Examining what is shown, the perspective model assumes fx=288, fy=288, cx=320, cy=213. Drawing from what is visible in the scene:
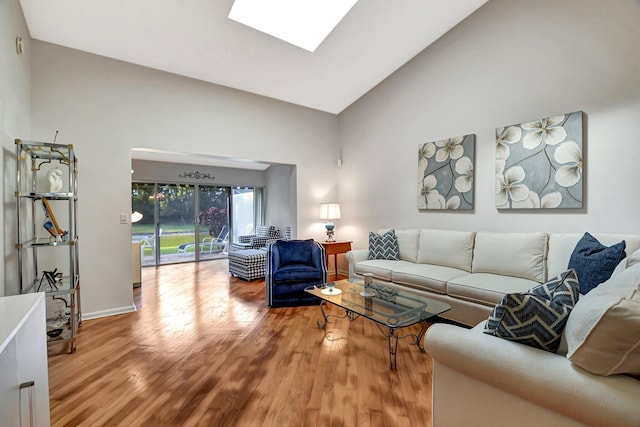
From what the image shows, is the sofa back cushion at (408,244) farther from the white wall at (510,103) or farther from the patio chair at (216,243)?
the patio chair at (216,243)

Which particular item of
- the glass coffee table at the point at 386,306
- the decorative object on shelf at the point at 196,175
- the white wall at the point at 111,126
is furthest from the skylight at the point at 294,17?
the decorative object on shelf at the point at 196,175

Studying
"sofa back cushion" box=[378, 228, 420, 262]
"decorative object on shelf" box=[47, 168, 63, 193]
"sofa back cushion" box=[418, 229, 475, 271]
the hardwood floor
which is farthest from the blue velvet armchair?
"decorative object on shelf" box=[47, 168, 63, 193]

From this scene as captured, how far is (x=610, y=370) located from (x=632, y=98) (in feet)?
9.01

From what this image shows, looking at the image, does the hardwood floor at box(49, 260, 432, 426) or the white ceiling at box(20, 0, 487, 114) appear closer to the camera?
the hardwood floor at box(49, 260, 432, 426)

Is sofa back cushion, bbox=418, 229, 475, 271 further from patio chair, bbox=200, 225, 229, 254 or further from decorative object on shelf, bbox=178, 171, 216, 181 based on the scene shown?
decorative object on shelf, bbox=178, 171, 216, 181

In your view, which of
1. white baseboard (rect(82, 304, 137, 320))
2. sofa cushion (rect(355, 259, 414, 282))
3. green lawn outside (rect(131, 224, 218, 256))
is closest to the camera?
white baseboard (rect(82, 304, 137, 320))

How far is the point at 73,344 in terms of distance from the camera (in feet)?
7.74

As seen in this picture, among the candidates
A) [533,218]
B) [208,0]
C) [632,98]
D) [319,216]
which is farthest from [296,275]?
[632,98]

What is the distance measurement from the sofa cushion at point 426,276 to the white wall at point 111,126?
9.12 ft

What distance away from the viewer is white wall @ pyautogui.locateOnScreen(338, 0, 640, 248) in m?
2.54

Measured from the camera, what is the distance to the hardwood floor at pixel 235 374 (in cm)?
164

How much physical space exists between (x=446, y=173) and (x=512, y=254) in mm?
1273

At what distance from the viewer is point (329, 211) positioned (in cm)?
492

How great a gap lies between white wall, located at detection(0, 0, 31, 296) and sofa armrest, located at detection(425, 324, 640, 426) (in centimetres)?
285
